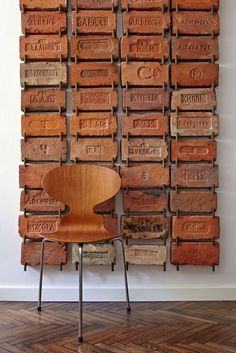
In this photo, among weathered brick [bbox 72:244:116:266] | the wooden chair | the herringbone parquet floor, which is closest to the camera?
the herringbone parquet floor

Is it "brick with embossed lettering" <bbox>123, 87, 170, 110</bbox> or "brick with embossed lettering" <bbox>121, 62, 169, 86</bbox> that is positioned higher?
"brick with embossed lettering" <bbox>121, 62, 169, 86</bbox>

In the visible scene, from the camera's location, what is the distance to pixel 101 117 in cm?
292

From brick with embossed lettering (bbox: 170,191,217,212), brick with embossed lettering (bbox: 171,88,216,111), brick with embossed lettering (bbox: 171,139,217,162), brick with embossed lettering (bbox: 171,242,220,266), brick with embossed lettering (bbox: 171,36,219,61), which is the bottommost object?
brick with embossed lettering (bbox: 171,242,220,266)

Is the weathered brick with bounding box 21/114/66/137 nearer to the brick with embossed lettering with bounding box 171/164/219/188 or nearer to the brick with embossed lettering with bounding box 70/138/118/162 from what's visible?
the brick with embossed lettering with bounding box 70/138/118/162

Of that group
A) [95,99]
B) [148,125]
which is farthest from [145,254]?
[95,99]

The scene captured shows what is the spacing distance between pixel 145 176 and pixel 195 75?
0.76m

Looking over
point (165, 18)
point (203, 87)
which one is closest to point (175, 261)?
point (203, 87)

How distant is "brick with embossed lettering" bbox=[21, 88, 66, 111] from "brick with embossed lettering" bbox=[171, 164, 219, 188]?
2.86 feet

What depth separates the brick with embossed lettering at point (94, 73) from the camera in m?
2.92

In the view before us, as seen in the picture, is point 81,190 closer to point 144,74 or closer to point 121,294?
point 121,294

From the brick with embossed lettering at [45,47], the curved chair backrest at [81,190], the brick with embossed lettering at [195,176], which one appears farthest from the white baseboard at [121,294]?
the brick with embossed lettering at [45,47]

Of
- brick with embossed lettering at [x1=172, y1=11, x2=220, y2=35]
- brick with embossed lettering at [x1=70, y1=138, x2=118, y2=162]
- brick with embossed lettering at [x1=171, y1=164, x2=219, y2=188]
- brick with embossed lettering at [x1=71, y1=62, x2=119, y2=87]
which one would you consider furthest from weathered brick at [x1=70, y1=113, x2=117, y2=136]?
brick with embossed lettering at [x1=172, y1=11, x2=220, y2=35]

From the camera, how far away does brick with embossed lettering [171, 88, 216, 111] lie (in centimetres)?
293

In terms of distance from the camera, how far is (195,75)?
2934mm
